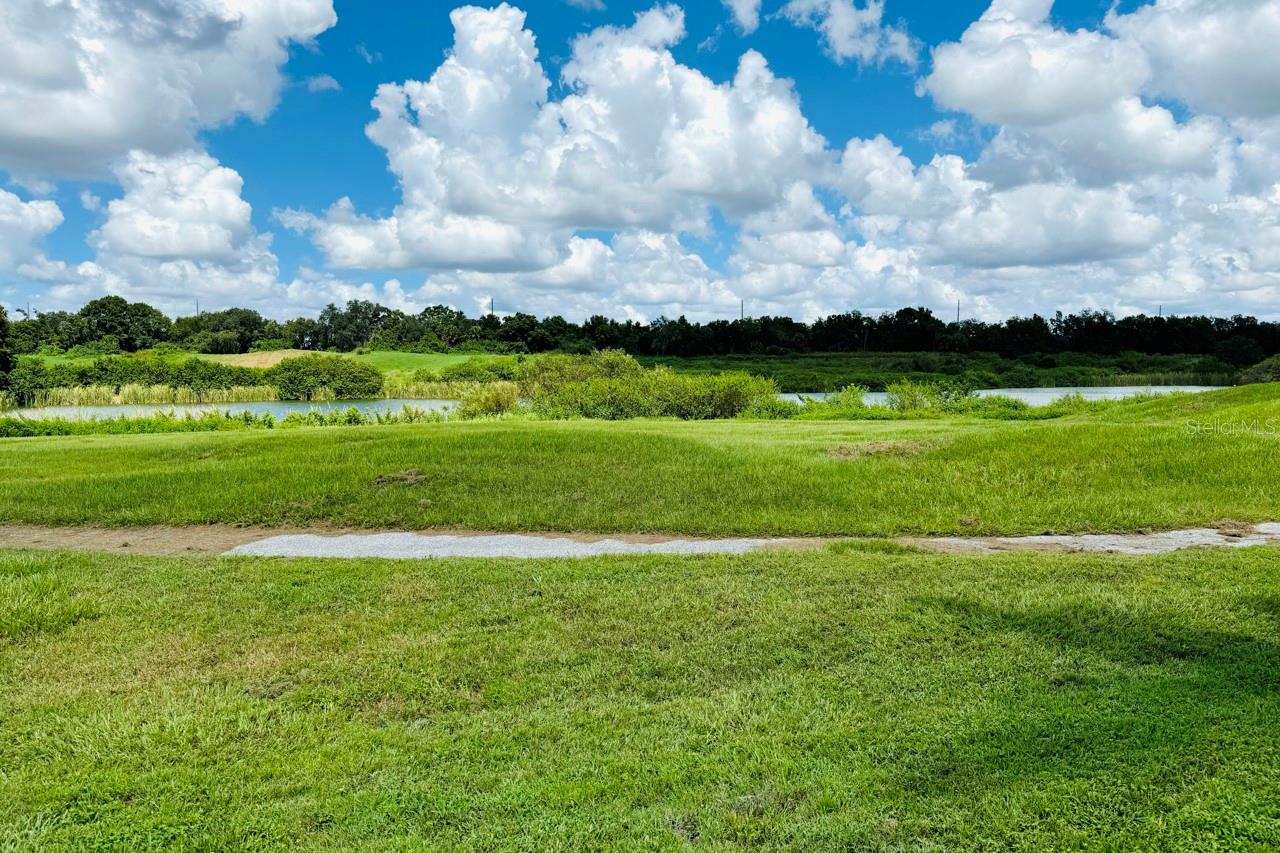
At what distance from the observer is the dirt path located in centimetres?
966

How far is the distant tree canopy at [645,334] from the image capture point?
8606 cm

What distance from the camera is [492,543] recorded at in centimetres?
1051

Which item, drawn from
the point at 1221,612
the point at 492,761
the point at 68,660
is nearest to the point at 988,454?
the point at 1221,612

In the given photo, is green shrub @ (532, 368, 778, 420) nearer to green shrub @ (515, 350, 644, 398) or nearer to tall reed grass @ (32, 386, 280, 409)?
green shrub @ (515, 350, 644, 398)

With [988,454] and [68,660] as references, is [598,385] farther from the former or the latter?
[68,660]

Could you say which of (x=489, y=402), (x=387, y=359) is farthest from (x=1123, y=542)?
(x=387, y=359)

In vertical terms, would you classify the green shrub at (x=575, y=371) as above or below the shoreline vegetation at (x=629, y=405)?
above

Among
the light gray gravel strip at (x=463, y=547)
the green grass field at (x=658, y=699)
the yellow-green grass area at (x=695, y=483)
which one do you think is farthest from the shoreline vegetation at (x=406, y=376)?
the green grass field at (x=658, y=699)

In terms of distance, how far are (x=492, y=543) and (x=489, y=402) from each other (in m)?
30.4

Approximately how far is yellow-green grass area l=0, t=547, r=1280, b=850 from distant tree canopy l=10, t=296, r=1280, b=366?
8285 cm

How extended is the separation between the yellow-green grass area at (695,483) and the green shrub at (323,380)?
49332mm

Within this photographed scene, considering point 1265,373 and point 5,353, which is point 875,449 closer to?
point 1265,373

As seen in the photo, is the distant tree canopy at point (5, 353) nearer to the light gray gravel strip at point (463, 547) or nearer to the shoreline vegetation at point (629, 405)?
the shoreline vegetation at point (629, 405)

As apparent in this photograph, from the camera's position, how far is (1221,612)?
6.32m
